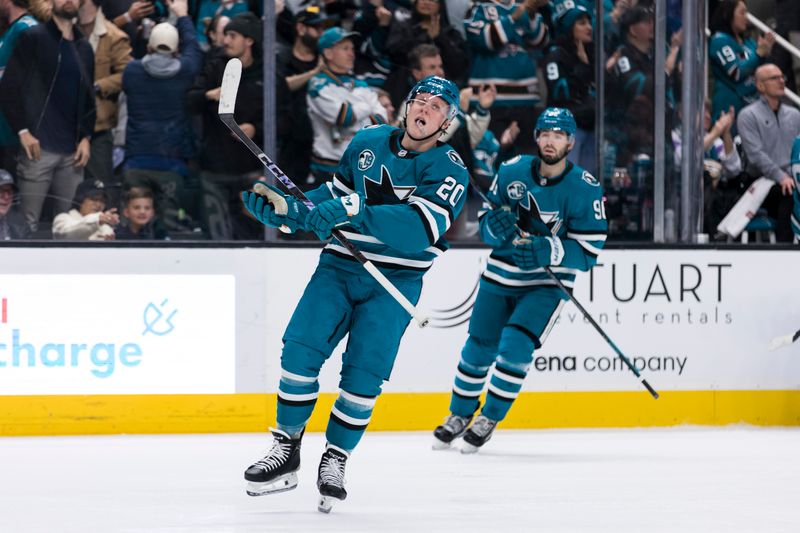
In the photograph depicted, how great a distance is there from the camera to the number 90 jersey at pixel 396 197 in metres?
3.30

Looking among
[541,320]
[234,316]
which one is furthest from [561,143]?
[234,316]

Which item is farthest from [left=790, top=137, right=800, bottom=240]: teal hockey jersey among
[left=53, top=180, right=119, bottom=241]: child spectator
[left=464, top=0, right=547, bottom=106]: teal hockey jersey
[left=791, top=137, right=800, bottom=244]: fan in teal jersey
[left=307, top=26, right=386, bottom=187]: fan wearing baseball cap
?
[left=53, top=180, right=119, bottom=241]: child spectator

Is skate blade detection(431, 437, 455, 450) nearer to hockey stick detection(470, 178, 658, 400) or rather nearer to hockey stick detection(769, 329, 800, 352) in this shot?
hockey stick detection(470, 178, 658, 400)

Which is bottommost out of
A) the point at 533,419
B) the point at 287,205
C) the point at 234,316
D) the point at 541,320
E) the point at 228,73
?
the point at 533,419

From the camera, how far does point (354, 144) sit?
11.7ft

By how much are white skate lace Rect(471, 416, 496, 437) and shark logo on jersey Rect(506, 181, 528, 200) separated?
862 mm

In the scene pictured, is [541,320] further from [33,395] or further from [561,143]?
[33,395]

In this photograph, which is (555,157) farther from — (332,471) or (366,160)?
(332,471)

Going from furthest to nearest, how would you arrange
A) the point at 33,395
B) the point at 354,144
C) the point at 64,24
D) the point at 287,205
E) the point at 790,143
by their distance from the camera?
1. the point at 790,143
2. the point at 64,24
3. the point at 33,395
4. the point at 354,144
5. the point at 287,205

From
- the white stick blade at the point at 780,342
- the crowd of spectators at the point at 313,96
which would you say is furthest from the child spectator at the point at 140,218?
the white stick blade at the point at 780,342

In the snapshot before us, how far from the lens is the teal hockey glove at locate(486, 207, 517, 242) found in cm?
459

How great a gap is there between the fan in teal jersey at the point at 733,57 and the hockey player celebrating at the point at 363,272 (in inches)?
109

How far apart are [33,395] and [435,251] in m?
2.22

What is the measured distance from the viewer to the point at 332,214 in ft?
10.4
